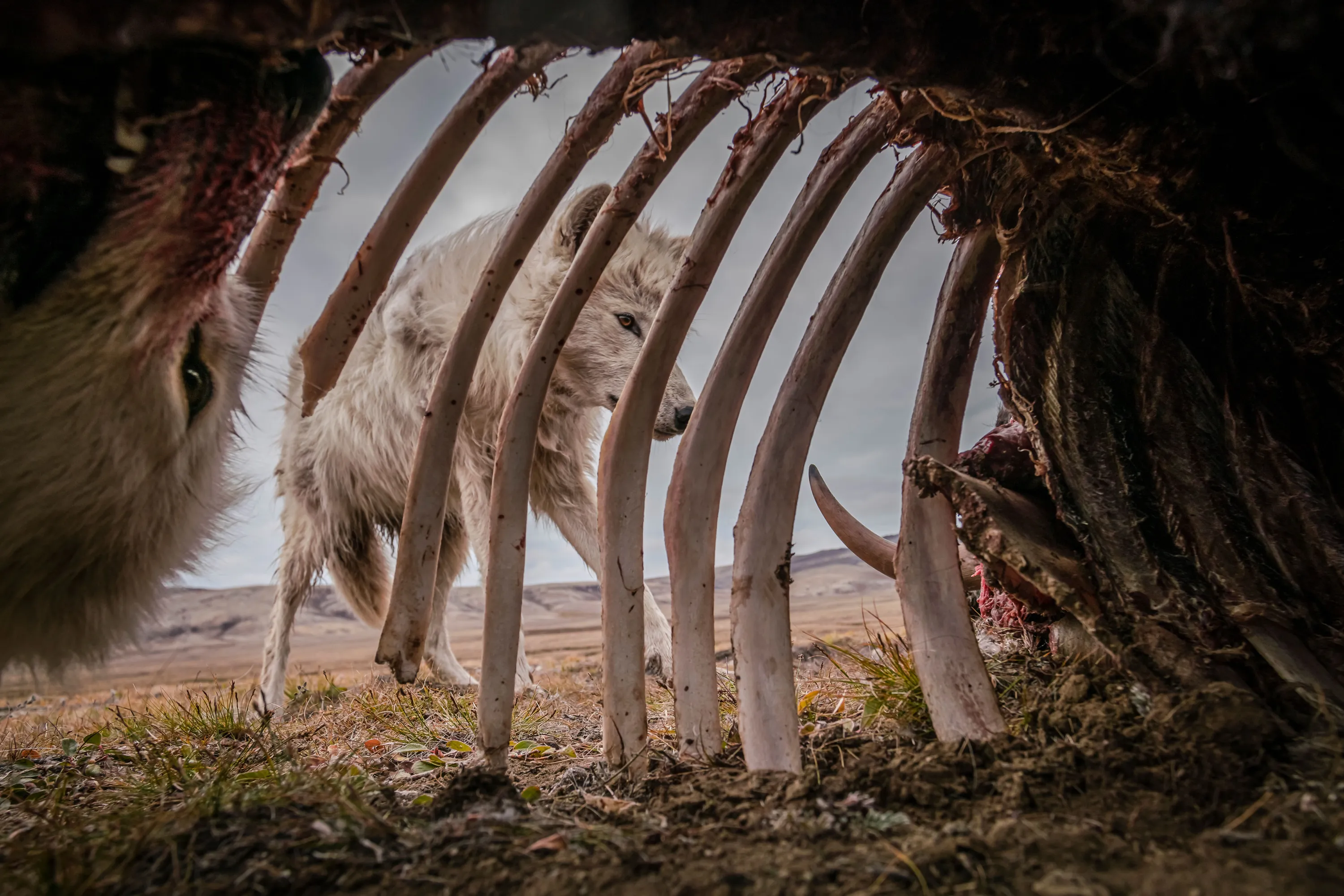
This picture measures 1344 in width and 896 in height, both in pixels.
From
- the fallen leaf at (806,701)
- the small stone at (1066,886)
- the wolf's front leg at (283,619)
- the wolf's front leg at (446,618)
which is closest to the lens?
the small stone at (1066,886)

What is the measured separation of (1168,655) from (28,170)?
77.1 inches

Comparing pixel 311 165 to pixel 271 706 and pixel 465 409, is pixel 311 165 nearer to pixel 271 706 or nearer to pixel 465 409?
pixel 465 409

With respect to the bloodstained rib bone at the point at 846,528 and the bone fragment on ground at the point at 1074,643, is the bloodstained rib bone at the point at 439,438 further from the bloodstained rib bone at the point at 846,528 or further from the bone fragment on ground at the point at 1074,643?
the bone fragment on ground at the point at 1074,643

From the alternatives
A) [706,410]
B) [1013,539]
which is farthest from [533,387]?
[1013,539]

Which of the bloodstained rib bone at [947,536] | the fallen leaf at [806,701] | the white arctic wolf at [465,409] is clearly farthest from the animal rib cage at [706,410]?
the white arctic wolf at [465,409]

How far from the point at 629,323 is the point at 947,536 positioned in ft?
10.5

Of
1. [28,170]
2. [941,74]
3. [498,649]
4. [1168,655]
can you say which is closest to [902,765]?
[1168,655]

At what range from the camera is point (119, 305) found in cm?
111

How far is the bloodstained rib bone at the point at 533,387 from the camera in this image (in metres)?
1.49

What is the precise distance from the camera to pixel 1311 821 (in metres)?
0.91

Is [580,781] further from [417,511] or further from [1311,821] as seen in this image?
[1311,821]

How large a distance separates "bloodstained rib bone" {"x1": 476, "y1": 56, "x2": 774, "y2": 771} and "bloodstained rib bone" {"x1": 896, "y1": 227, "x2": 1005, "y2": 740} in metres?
0.68

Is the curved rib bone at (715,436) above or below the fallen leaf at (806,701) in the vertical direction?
above

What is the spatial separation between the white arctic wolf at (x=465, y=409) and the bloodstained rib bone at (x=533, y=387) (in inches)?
86.4
